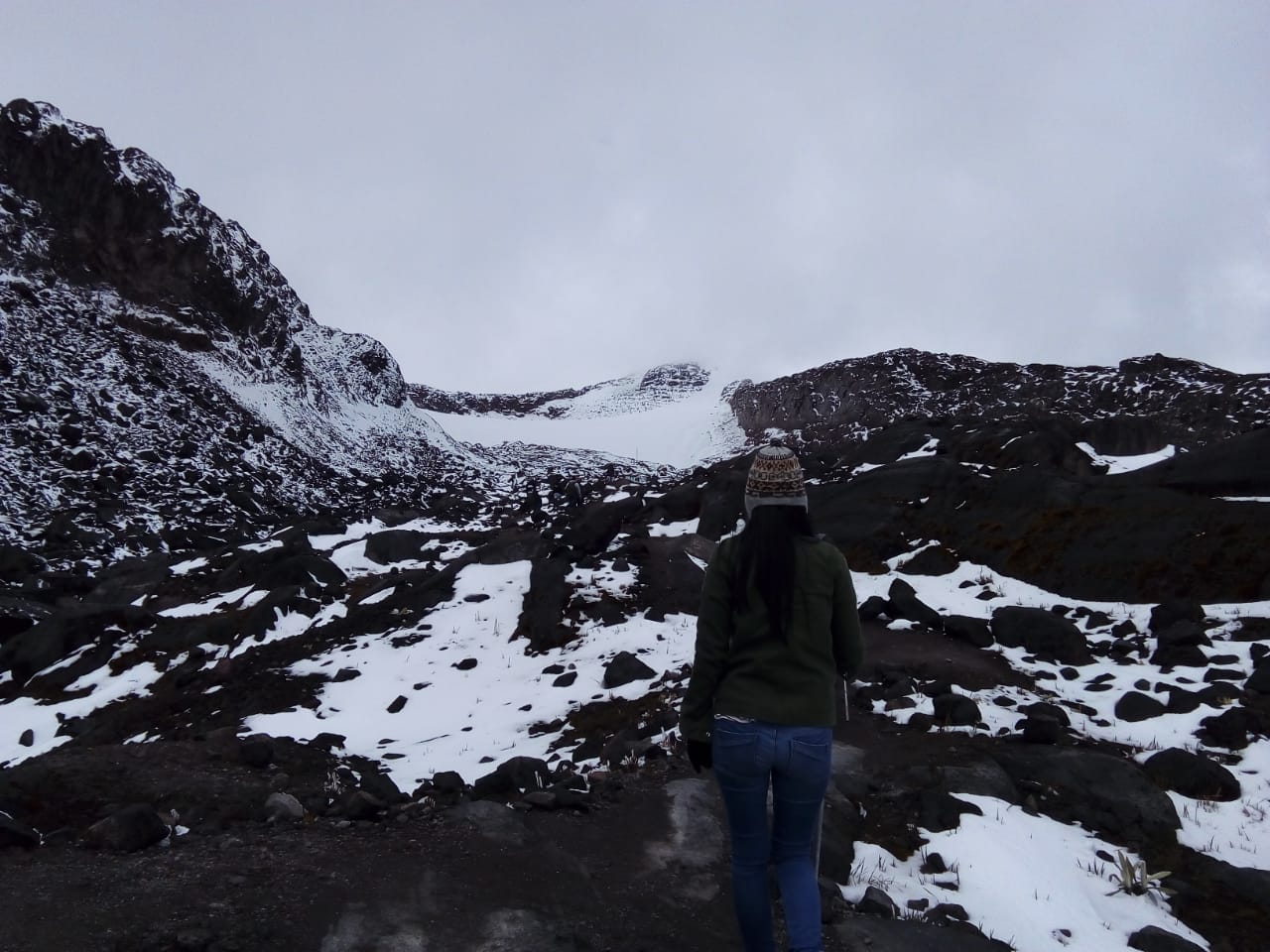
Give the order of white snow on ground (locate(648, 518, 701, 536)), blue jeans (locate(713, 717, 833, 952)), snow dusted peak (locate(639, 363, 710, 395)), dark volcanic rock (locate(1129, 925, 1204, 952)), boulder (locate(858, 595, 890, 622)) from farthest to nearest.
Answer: snow dusted peak (locate(639, 363, 710, 395)) < white snow on ground (locate(648, 518, 701, 536)) < boulder (locate(858, 595, 890, 622)) < dark volcanic rock (locate(1129, 925, 1204, 952)) < blue jeans (locate(713, 717, 833, 952))

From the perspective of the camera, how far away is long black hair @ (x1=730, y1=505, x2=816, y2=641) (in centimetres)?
343

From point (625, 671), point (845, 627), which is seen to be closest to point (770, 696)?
point (845, 627)

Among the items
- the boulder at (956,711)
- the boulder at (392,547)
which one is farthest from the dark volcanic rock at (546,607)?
the boulder at (956,711)

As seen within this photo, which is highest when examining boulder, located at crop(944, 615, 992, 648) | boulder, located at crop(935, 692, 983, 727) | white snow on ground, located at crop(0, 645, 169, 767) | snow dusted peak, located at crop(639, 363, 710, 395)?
snow dusted peak, located at crop(639, 363, 710, 395)

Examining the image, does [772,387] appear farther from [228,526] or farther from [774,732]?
[774,732]

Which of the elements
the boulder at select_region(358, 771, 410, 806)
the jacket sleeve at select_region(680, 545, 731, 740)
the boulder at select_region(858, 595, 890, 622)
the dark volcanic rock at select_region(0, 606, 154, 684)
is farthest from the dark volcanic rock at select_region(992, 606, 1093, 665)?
the dark volcanic rock at select_region(0, 606, 154, 684)

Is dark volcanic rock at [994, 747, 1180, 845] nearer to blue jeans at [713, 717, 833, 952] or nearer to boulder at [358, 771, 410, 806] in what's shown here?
blue jeans at [713, 717, 833, 952]

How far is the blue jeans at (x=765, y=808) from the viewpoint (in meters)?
3.38

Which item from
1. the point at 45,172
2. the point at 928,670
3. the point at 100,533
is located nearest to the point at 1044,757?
the point at 928,670

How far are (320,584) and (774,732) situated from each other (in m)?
13.9

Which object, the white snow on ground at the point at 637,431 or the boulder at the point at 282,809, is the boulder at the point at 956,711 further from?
the white snow on ground at the point at 637,431

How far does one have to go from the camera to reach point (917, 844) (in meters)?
5.48

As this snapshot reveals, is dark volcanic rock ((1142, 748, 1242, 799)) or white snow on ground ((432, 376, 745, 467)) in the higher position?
white snow on ground ((432, 376, 745, 467))

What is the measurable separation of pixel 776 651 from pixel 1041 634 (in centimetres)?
778
